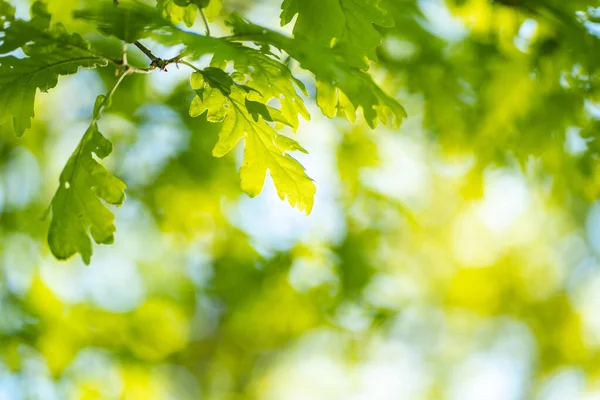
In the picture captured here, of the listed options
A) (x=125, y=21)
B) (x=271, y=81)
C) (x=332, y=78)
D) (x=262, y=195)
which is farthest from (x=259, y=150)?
(x=262, y=195)

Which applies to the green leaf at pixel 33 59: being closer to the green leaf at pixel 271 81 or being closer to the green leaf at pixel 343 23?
the green leaf at pixel 271 81

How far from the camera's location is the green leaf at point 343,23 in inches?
49.1

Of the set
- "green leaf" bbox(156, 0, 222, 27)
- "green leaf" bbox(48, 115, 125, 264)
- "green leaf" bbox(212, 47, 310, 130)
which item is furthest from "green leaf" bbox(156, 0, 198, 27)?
"green leaf" bbox(48, 115, 125, 264)

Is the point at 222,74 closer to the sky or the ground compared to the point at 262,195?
closer to the ground

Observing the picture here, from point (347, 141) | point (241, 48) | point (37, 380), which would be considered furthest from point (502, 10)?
point (37, 380)

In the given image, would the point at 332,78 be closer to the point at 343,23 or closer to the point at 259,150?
the point at 343,23

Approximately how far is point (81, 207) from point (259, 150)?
0.42m

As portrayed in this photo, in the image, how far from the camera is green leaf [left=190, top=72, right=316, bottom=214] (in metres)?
1.33

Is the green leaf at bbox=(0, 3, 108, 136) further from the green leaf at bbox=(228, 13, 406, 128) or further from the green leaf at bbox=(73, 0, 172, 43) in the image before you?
the green leaf at bbox=(228, 13, 406, 128)

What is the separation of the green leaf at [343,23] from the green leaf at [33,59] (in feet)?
1.44

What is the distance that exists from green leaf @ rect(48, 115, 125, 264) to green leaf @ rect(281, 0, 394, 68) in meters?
0.49

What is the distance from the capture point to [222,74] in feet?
4.00

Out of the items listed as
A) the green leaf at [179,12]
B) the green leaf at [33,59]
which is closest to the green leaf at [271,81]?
the green leaf at [179,12]

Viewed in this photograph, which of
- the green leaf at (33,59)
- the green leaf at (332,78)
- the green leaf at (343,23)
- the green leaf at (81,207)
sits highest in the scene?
the green leaf at (343,23)
